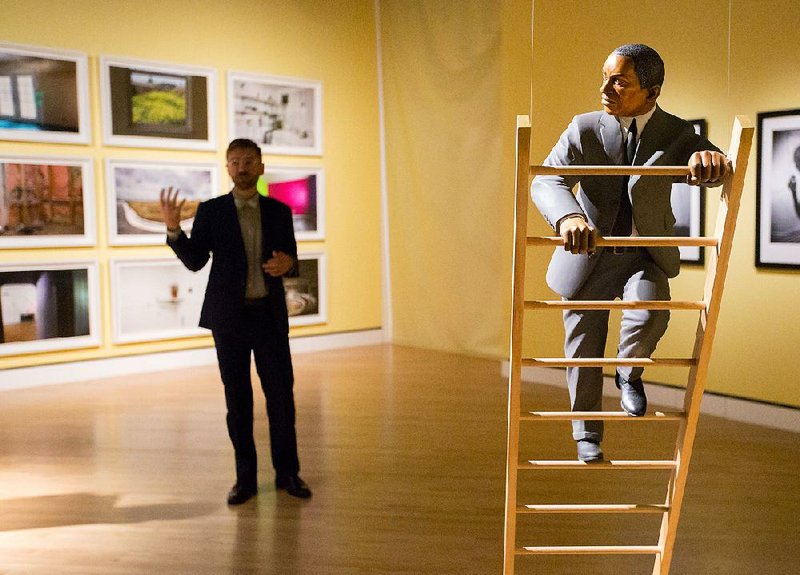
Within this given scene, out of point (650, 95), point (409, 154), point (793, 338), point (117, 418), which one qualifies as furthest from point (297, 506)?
point (409, 154)

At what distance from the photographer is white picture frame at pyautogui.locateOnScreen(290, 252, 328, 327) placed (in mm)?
10594

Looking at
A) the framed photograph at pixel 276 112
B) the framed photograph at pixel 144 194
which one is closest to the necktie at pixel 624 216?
the framed photograph at pixel 144 194

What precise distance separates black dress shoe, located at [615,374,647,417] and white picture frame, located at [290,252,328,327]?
7.68m

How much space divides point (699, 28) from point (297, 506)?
441 cm

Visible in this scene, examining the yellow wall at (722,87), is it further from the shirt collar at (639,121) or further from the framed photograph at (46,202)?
the framed photograph at (46,202)

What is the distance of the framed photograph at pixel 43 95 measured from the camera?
8398 mm

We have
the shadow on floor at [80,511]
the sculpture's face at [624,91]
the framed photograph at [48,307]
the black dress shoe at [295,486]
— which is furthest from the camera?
the framed photograph at [48,307]

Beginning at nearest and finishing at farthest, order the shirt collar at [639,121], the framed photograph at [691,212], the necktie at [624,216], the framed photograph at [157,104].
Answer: the shirt collar at [639,121] < the necktie at [624,216] < the framed photograph at [691,212] < the framed photograph at [157,104]

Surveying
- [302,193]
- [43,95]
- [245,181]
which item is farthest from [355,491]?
[302,193]

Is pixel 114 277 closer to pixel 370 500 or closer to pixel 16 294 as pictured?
pixel 16 294

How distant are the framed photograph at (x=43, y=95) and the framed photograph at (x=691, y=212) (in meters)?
5.41

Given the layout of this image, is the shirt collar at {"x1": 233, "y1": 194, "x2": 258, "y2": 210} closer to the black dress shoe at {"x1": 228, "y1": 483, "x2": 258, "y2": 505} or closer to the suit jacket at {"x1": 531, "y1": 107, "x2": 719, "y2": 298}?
the black dress shoe at {"x1": 228, "y1": 483, "x2": 258, "y2": 505}

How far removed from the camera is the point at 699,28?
684cm

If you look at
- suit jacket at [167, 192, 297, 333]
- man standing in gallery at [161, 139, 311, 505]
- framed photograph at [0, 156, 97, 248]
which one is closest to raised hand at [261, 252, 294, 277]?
man standing in gallery at [161, 139, 311, 505]
